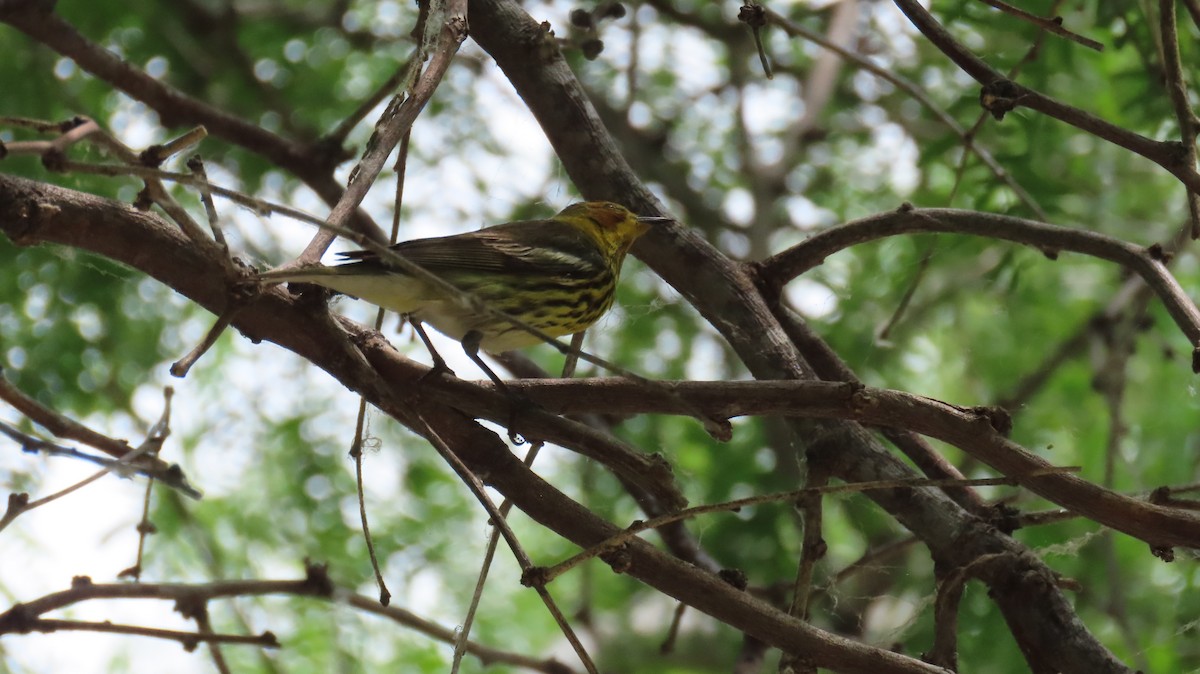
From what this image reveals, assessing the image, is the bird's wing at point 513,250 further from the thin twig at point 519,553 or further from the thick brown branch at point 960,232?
the thin twig at point 519,553

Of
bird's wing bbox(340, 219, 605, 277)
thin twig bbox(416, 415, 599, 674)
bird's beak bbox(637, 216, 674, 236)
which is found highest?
bird's wing bbox(340, 219, 605, 277)

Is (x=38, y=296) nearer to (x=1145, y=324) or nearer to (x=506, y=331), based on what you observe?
(x=506, y=331)

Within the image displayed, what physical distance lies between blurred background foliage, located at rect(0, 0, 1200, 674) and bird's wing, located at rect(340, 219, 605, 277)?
40 centimetres

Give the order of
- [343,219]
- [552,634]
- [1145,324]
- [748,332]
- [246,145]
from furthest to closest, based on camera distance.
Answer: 1. [552,634]
2. [1145,324]
3. [246,145]
4. [748,332]
5. [343,219]

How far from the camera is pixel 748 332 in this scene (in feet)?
10.9

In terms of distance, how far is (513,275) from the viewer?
406 cm

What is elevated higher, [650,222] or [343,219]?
[650,222]

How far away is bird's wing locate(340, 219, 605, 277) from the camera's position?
3900mm

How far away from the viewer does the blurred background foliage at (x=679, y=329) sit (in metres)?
4.84

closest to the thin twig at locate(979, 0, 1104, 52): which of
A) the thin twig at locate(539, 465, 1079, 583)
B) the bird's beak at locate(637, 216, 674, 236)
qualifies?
the thin twig at locate(539, 465, 1079, 583)

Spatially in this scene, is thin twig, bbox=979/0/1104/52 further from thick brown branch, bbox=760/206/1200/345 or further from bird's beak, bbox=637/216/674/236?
bird's beak, bbox=637/216/674/236

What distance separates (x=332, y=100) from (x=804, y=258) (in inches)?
134

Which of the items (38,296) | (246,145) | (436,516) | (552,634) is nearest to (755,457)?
(436,516)

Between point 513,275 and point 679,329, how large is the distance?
2646 mm
